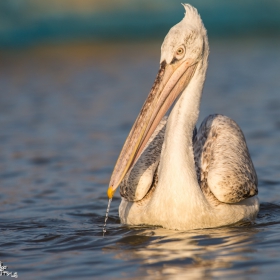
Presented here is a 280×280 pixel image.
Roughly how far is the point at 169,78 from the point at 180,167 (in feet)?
2.41

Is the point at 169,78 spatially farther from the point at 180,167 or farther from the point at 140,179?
the point at 140,179

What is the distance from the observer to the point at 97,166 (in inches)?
349

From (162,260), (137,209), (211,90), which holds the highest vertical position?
(211,90)

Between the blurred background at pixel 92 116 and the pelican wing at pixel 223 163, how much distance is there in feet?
1.19

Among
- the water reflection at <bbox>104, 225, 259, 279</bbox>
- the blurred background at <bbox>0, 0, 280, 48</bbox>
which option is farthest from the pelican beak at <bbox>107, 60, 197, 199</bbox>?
the blurred background at <bbox>0, 0, 280, 48</bbox>

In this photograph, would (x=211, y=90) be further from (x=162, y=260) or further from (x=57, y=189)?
(x=162, y=260)

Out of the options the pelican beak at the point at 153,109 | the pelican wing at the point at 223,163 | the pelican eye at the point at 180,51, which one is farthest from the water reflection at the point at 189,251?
the pelican eye at the point at 180,51

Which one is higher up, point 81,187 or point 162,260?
point 81,187

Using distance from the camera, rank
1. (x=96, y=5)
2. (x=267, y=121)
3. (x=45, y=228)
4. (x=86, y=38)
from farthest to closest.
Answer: (x=96, y=5), (x=86, y=38), (x=267, y=121), (x=45, y=228)

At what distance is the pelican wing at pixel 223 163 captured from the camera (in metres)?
5.97

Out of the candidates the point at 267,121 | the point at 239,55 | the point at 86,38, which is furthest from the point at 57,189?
the point at 86,38

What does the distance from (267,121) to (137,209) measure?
16.8 feet

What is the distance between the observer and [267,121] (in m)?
10.8

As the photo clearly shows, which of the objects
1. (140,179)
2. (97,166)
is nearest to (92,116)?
(97,166)
